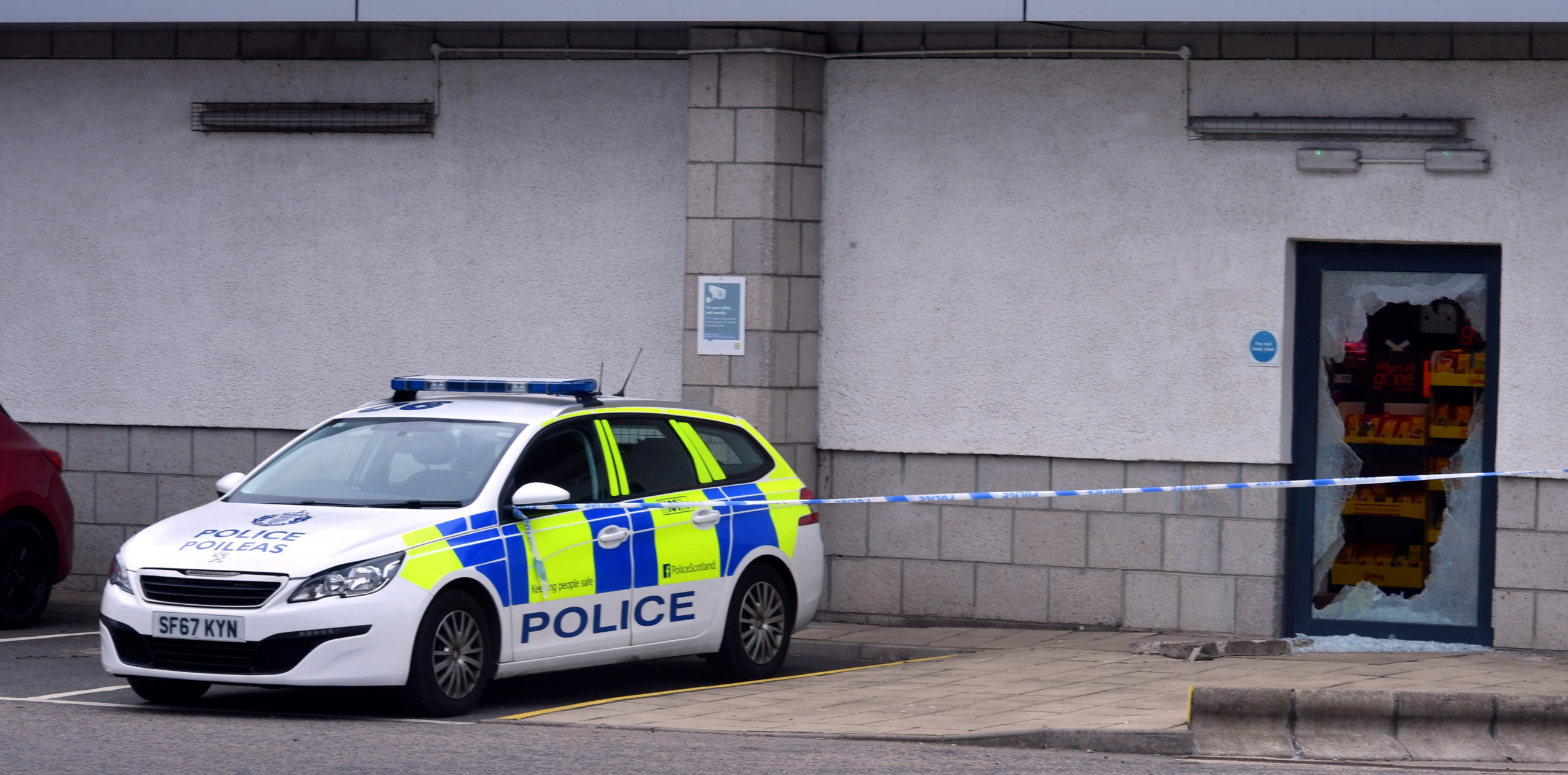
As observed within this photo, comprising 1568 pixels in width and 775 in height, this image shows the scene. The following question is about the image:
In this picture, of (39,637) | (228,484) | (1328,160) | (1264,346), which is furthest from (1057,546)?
(39,637)

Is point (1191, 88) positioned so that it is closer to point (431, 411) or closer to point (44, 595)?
point (431, 411)

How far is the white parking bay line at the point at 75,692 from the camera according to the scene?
913 cm

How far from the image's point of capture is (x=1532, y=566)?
38.1 feet

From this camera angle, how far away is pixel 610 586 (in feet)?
30.9

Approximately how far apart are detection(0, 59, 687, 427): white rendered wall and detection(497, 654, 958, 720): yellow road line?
9.36ft

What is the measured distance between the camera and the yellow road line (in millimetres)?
9023

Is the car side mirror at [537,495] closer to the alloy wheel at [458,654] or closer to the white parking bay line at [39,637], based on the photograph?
the alloy wheel at [458,654]

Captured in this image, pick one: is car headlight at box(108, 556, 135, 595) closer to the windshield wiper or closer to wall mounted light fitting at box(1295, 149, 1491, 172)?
the windshield wiper

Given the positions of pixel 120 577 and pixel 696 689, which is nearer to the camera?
pixel 120 577

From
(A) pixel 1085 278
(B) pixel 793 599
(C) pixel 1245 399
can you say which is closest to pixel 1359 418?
(C) pixel 1245 399

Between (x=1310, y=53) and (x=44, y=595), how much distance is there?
867cm

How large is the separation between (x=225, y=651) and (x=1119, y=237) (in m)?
6.42

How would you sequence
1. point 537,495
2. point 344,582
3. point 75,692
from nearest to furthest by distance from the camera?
point 344,582, point 537,495, point 75,692

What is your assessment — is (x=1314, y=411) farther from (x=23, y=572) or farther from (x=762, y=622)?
(x=23, y=572)
